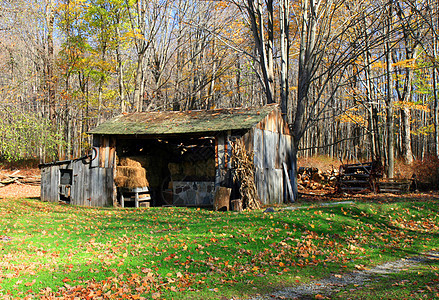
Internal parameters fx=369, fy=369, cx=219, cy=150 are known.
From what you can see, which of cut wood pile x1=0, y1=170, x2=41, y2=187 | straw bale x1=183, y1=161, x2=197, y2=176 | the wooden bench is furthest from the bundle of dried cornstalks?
cut wood pile x1=0, y1=170, x2=41, y2=187

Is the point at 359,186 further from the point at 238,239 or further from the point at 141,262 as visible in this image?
the point at 141,262

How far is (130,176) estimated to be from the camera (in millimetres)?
17266

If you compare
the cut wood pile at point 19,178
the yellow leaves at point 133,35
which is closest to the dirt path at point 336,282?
the yellow leaves at point 133,35

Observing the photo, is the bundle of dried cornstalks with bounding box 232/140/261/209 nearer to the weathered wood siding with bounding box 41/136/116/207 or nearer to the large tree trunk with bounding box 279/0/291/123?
the large tree trunk with bounding box 279/0/291/123

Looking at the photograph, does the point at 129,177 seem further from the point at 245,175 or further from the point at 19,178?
the point at 19,178

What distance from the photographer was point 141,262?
748cm

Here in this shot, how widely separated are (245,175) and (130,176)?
571 centimetres

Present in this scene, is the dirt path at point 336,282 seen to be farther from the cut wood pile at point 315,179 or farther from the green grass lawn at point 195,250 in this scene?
the cut wood pile at point 315,179

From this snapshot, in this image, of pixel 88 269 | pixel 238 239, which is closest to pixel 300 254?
pixel 238 239

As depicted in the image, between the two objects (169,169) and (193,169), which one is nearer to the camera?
(193,169)

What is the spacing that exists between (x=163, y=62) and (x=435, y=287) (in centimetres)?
2399

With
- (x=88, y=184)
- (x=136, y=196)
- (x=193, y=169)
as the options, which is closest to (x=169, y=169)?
(x=193, y=169)

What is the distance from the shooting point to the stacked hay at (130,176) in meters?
17.2

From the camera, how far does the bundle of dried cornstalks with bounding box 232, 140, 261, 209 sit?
1488 centimetres
